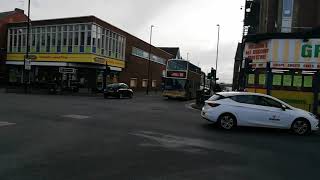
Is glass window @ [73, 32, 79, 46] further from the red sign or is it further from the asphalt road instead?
the asphalt road

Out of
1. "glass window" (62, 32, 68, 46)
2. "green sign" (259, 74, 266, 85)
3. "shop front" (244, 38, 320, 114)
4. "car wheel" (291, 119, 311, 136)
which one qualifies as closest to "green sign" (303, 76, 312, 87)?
"shop front" (244, 38, 320, 114)

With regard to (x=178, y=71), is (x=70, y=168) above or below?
below

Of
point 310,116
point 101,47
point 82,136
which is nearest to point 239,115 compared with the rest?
point 310,116

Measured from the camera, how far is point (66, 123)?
14359 millimetres

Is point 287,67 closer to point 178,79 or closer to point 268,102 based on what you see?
point 268,102

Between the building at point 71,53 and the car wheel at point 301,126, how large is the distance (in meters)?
34.8

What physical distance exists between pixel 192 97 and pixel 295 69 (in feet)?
79.9

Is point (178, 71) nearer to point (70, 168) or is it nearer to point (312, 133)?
point (312, 133)

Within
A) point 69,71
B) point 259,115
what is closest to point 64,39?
point 69,71

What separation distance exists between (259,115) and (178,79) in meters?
25.8

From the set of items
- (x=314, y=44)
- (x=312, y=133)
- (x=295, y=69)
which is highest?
(x=314, y=44)

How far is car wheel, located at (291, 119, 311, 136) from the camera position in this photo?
579 inches

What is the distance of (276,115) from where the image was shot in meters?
14.6

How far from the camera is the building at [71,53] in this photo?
4784cm
